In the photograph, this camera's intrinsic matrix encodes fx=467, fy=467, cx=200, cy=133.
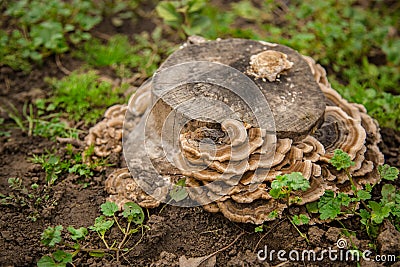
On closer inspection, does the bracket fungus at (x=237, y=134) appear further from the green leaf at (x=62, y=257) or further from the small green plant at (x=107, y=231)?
the green leaf at (x=62, y=257)

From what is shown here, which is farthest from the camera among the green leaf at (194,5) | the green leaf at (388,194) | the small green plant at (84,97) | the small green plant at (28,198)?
the green leaf at (194,5)

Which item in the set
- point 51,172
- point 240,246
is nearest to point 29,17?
point 51,172

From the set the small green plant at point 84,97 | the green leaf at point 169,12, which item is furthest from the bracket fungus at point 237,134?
the green leaf at point 169,12

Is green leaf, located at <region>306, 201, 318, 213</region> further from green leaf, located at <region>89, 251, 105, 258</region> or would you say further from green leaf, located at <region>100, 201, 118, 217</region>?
green leaf, located at <region>89, 251, 105, 258</region>

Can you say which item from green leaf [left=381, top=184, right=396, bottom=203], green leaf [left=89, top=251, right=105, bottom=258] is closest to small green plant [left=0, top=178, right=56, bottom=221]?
green leaf [left=89, top=251, right=105, bottom=258]

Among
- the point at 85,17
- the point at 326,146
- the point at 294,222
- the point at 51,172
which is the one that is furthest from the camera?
the point at 85,17

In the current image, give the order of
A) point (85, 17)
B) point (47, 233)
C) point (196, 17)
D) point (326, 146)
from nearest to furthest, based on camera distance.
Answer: point (47, 233), point (326, 146), point (196, 17), point (85, 17)

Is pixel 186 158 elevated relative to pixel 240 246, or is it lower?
elevated

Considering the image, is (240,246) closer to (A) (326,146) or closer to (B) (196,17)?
(A) (326,146)
